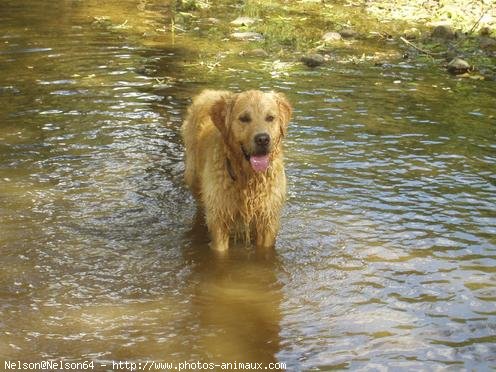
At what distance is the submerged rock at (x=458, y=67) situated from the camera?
14195 millimetres

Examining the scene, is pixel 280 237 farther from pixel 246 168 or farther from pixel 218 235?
pixel 246 168

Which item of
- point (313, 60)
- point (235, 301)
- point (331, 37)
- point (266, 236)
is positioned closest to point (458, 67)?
point (313, 60)

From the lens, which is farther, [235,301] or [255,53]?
[255,53]

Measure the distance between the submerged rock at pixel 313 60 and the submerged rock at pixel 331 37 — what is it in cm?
231

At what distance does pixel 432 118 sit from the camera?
37.3 feet

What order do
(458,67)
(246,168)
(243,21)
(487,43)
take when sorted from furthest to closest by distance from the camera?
(243,21) → (487,43) → (458,67) → (246,168)

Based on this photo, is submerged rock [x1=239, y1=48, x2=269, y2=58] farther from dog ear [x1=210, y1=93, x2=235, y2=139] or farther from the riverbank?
dog ear [x1=210, y1=93, x2=235, y2=139]

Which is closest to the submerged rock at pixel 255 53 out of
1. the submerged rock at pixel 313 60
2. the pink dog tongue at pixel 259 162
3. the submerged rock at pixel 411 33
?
the submerged rock at pixel 313 60

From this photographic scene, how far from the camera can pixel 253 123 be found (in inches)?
257

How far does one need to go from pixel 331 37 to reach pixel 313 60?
306cm

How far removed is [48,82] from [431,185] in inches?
319

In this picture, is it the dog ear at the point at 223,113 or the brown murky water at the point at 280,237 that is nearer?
the brown murky water at the point at 280,237

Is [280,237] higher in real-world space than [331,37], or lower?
lower

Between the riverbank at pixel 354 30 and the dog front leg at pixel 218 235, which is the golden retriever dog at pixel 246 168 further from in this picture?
the riverbank at pixel 354 30
